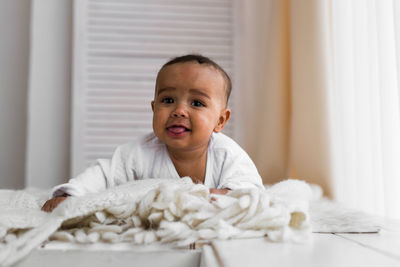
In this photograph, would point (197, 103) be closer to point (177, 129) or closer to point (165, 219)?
point (177, 129)

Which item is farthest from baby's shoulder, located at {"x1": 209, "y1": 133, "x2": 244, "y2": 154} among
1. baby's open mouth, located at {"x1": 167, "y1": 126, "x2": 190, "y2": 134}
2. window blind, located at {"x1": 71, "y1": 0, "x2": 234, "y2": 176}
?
window blind, located at {"x1": 71, "y1": 0, "x2": 234, "y2": 176}

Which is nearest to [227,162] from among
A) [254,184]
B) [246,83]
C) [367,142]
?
[254,184]

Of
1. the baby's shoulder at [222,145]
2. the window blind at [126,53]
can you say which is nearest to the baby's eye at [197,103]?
the baby's shoulder at [222,145]

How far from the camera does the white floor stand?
1.72ft

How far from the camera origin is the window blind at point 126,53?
2.12m

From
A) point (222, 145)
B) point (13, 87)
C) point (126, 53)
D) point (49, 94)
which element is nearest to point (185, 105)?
point (222, 145)

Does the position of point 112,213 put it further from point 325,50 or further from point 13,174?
point 13,174

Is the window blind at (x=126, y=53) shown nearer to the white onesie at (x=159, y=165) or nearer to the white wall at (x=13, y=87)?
the white wall at (x=13, y=87)

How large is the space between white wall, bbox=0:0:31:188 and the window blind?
37 cm

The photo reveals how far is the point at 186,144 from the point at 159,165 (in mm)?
130

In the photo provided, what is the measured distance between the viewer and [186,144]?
43.7 inches

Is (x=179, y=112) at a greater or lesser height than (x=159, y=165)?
greater

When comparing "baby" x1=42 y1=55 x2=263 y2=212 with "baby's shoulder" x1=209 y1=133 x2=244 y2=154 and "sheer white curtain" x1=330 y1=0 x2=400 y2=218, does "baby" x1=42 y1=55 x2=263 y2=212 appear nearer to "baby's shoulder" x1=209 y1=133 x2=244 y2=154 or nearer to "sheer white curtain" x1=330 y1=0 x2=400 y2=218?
"baby's shoulder" x1=209 y1=133 x2=244 y2=154

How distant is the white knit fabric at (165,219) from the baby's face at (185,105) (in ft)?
1.26
